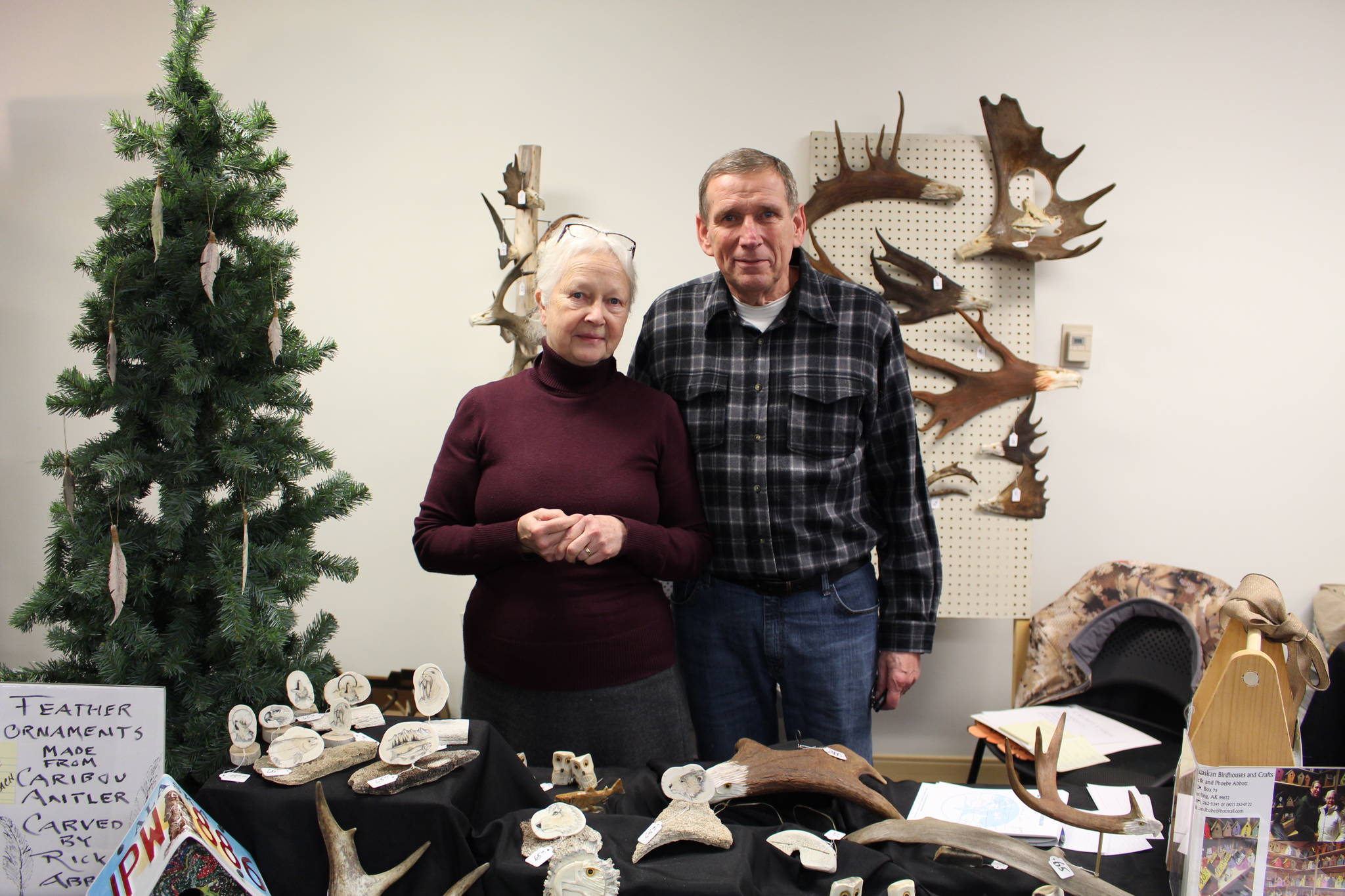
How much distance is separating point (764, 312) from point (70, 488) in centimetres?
131

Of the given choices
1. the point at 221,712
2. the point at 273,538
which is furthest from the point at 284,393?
the point at 221,712

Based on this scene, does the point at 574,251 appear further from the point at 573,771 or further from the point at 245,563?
the point at 573,771

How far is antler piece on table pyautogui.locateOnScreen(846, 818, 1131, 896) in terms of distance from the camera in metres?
1.01

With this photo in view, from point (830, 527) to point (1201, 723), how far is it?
2.53 feet

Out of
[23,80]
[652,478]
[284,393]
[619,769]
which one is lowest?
[619,769]

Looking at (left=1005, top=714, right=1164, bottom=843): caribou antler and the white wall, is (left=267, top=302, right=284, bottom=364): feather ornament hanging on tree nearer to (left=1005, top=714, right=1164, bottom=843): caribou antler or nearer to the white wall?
(left=1005, top=714, right=1164, bottom=843): caribou antler

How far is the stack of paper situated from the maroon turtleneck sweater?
122 centimetres

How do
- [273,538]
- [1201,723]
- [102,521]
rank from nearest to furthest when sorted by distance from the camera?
1. [1201,723]
2. [102,521]
3. [273,538]

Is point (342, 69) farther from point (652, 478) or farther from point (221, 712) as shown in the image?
point (221, 712)

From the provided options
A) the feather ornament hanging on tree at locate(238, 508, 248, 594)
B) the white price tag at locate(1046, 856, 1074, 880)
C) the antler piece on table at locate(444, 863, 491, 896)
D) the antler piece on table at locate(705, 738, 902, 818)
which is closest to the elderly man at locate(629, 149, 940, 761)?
the antler piece on table at locate(705, 738, 902, 818)

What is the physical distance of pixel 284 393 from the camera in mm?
1310

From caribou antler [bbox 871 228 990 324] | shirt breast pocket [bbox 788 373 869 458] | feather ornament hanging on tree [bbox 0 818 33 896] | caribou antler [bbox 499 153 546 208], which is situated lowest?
feather ornament hanging on tree [bbox 0 818 33 896]

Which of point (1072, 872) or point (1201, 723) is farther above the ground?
point (1201, 723)

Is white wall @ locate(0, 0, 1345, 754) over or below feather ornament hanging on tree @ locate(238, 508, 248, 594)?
over
